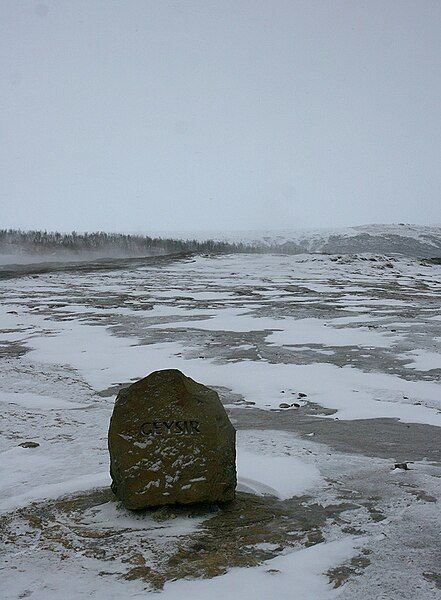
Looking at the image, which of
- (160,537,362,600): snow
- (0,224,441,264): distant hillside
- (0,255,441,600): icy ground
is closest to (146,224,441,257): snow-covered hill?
(0,224,441,264): distant hillside

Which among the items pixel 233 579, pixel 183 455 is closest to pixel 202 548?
pixel 233 579

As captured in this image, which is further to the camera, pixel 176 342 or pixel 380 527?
pixel 176 342

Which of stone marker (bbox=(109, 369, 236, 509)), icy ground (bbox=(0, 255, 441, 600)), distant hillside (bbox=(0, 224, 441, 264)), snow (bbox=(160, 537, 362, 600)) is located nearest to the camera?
snow (bbox=(160, 537, 362, 600))

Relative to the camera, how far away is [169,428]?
13.7 feet

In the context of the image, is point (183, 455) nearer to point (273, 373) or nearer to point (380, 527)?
point (380, 527)

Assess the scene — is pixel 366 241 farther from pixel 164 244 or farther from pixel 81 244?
pixel 81 244

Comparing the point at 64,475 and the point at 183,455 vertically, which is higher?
the point at 183,455

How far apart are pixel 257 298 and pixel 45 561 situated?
1729cm

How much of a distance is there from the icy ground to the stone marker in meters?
0.17

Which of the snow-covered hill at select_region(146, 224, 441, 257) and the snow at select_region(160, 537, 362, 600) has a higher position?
the snow-covered hill at select_region(146, 224, 441, 257)

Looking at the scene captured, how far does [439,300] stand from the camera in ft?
66.7

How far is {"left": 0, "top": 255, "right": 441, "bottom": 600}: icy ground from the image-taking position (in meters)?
3.38

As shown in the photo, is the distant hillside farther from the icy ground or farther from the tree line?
the icy ground

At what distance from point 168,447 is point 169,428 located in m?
0.13
